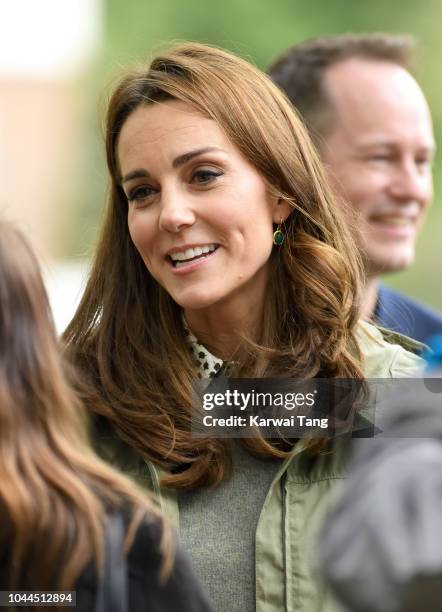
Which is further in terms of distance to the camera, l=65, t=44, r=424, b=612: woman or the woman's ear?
the woman's ear

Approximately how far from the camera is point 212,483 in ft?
6.68

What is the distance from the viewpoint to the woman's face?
2049 mm

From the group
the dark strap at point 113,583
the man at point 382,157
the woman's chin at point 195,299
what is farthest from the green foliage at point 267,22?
the dark strap at point 113,583

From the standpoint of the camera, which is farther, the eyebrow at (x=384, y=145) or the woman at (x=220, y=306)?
the eyebrow at (x=384, y=145)

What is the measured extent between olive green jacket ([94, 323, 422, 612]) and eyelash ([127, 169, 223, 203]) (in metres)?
0.46

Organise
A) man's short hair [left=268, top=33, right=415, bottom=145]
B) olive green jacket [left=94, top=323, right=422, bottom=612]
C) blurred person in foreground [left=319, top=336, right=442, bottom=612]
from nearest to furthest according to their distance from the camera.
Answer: blurred person in foreground [left=319, top=336, right=442, bottom=612] < olive green jacket [left=94, top=323, right=422, bottom=612] < man's short hair [left=268, top=33, right=415, bottom=145]

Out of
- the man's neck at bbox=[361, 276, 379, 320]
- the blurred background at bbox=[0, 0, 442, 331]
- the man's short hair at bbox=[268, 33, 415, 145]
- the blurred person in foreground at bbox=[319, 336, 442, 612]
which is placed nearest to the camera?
the blurred person in foreground at bbox=[319, 336, 442, 612]

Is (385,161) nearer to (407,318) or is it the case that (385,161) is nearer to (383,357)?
(407,318)

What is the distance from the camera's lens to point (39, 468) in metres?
1.49

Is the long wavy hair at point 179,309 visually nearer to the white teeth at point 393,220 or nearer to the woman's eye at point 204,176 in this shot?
the woman's eye at point 204,176

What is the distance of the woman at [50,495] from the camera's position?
56.4 inches

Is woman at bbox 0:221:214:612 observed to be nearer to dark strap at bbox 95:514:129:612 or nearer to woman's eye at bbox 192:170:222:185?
dark strap at bbox 95:514:129:612

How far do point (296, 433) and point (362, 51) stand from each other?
56.5 inches

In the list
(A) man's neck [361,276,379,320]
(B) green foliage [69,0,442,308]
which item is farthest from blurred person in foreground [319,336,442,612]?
(B) green foliage [69,0,442,308]
